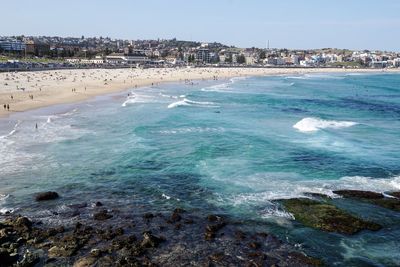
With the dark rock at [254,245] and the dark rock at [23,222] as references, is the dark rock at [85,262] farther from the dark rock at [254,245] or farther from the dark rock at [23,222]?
the dark rock at [254,245]

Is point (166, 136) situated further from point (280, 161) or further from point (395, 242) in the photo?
point (395, 242)

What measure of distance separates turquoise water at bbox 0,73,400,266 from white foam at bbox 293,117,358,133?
111 millimetres

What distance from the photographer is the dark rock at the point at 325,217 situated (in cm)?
1767

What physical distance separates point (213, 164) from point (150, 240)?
1135 centimetres

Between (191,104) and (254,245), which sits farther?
(191,104)

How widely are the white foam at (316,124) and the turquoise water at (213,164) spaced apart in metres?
0.11

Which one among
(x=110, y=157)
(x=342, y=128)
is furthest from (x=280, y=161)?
(x=342, y=128)

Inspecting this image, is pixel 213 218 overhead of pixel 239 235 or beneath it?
overhead

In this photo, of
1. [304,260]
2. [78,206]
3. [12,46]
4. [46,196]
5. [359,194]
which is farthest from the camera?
[12,46]

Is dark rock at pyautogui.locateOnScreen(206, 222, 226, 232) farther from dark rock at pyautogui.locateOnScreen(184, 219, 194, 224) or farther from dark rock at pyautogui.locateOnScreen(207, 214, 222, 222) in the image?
dark rock at pyautogui.locateOnScreen(184, 219, 194, 224)

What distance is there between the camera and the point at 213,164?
2678cm

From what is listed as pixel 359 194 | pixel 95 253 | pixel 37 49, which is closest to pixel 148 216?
pixel 95 253

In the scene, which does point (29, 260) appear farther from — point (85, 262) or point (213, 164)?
point (213, 164)

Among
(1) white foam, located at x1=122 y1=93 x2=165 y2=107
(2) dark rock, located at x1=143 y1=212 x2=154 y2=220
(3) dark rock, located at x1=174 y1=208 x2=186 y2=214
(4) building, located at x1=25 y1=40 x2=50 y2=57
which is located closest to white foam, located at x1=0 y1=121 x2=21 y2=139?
(1) white foam, located at x1=122 y1=93 x2=165 y2=107
